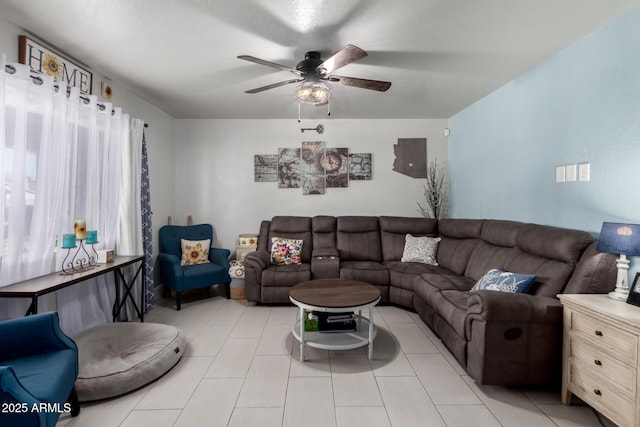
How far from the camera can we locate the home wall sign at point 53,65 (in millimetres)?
2036

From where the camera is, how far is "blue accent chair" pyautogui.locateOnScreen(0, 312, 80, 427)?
111cm

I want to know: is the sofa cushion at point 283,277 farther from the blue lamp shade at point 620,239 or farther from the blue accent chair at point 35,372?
the blue lamp shade at point 620,239

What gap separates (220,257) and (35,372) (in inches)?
95.0

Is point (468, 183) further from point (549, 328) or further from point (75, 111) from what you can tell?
point (75, 111)

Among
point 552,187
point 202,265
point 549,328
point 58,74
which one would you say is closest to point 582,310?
point 549,328

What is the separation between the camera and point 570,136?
7.64 ft

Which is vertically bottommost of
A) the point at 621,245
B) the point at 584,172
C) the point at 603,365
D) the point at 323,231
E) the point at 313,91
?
the point at 603,365

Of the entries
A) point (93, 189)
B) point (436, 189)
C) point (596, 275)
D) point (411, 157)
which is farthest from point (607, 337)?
point (93, 189)

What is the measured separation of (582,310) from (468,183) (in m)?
2.48

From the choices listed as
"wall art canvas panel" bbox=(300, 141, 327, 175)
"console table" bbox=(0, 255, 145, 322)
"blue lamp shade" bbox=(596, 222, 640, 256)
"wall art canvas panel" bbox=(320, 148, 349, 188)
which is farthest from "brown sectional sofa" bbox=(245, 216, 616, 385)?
"console table" bbox=(0, 255, 145, 322)

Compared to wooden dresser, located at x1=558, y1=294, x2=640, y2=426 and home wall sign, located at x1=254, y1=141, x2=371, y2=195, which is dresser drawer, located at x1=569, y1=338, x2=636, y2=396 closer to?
wooden dresser, located at x1=558, y1=294, x2=640, y2=426

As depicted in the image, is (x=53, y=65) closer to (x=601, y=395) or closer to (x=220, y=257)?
(x=220, y=257)

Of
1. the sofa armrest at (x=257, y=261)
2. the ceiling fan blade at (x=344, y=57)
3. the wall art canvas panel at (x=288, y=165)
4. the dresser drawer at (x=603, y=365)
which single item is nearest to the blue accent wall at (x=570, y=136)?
the dresser drawer at (x=603, y=365)

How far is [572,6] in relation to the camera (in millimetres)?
1801
